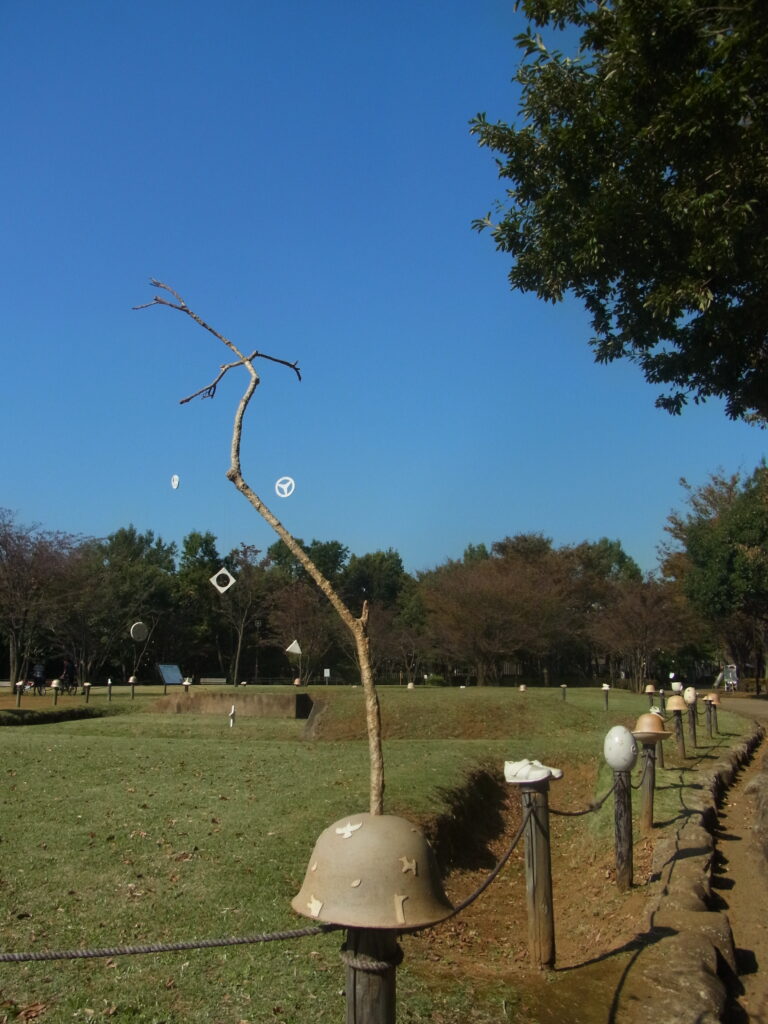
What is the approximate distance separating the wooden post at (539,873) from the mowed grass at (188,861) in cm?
65

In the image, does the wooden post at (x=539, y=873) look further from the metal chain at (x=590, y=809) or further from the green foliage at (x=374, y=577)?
the green foliage at (x=374, y=577)

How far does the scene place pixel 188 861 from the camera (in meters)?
6.23

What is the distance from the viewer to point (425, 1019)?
394cm

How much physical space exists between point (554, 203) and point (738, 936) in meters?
6.98

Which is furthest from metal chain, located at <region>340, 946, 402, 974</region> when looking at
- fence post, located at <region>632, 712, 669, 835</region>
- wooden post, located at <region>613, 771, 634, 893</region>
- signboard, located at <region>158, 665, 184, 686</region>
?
signboard, located at <region>158, 665, 184, 686</region>

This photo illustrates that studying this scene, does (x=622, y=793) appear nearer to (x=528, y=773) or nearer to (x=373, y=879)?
(x=528, y=773)

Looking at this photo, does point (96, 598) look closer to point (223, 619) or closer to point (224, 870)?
point (223, 619)

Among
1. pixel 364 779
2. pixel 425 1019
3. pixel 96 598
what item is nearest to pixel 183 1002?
pixel 425 1019

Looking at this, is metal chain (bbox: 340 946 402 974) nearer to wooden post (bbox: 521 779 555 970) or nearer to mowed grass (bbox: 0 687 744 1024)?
mowed grass (bbox: 0 687 744 1024)

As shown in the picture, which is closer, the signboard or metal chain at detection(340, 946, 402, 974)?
metal chain at detection(340, 946, 402, 974)

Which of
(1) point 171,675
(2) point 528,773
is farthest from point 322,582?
(1) point 171,675

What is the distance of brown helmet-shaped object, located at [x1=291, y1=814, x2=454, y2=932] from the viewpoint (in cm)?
231

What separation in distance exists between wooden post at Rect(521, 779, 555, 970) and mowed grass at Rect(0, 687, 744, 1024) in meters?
0.65

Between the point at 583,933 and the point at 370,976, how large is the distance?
13.7 feet
